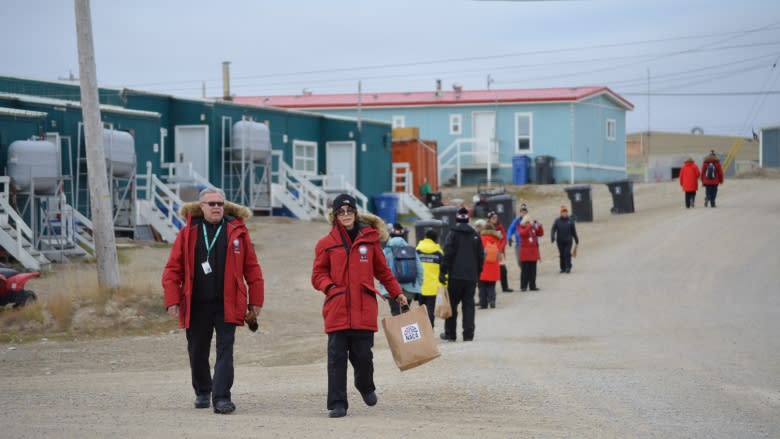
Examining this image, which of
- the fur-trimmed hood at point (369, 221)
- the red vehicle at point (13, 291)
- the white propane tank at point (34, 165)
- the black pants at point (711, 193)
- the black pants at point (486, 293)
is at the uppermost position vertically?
the white propane tank at point (34, 165)

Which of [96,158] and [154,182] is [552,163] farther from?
[96,158]

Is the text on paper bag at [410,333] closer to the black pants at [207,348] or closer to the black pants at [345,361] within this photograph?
the black pants at [345,361]

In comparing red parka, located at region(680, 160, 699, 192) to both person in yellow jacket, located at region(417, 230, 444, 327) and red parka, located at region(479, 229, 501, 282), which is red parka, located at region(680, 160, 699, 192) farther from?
person in yellow jacket, located at region(417, 230, 444, 327)

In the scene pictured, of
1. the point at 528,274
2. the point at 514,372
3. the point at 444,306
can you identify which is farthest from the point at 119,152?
the point at 514,372

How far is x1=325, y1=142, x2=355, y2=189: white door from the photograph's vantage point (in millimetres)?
43000

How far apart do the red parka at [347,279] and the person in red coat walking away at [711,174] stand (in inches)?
1117

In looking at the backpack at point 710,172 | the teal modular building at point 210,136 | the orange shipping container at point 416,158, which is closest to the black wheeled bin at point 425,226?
the teal modular building at point 210,136

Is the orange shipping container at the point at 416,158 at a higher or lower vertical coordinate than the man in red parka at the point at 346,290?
higher

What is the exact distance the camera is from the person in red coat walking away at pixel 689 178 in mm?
36250

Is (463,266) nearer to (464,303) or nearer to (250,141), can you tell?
(464,303)

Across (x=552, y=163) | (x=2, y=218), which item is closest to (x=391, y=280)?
(x=2, y=218)

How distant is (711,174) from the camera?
36.3m

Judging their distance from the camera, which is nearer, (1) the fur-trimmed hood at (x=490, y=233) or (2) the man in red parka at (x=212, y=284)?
(2) the man in red parka at (x=212, y=284)

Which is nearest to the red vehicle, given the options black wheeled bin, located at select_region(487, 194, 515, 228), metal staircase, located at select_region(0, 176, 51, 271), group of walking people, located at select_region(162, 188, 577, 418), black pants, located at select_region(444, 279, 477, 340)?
metal staircase, located at select_region(0, 176, 51, 271)
